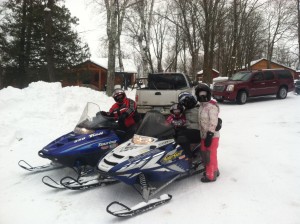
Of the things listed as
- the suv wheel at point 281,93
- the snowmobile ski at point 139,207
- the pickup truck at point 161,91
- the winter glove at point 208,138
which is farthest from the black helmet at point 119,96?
the suv wheel at point 281,93

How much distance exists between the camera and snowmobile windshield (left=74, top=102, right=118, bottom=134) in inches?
213

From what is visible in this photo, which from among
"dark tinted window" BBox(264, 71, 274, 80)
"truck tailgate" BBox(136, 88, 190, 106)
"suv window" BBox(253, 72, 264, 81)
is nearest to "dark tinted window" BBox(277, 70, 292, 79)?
"dark tinted window" BBox(264, 71, 274, 80)

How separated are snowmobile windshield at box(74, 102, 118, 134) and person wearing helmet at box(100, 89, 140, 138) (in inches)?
7.1

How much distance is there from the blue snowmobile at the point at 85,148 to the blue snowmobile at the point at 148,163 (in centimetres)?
71

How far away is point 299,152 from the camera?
6.41m

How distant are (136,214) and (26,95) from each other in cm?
797

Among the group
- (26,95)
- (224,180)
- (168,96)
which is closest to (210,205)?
(224,180)

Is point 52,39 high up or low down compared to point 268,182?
up

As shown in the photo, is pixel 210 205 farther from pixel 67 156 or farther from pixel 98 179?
pixel 67 156

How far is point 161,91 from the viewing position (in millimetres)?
9828

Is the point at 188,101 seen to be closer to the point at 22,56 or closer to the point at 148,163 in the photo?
the point at 148,163

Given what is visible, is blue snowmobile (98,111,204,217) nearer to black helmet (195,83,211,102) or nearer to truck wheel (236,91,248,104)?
black helmet (195,83,211,102)

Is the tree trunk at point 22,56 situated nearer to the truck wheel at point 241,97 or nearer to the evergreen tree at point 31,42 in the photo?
the evergreen tree at point 31,42

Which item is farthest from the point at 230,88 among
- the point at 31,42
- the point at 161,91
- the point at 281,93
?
the point at 31,42
